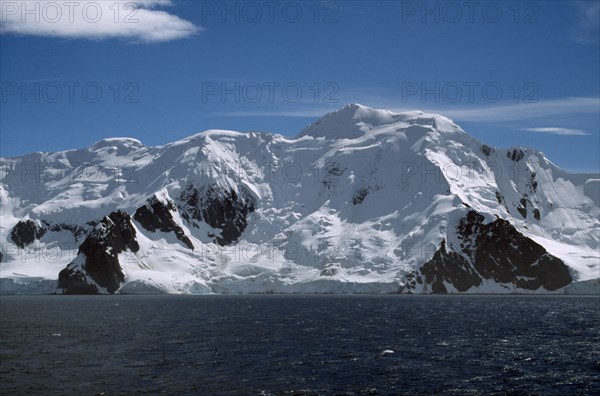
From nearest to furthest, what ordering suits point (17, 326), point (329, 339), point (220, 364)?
point (220, 364)
point (329, 339)
point (17, 326)

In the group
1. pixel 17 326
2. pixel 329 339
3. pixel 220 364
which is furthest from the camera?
pixel 17 326

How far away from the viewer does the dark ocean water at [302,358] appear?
73.8 meters

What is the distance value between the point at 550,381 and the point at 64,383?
50.2 meters

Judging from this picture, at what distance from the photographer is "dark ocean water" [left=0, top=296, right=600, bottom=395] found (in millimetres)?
73750

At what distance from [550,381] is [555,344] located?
3374 centimetres

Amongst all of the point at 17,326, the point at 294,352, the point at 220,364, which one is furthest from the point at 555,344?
the point at 17,326

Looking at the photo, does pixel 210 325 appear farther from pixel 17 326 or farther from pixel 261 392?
pixel 261 392

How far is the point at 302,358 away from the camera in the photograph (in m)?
93.3

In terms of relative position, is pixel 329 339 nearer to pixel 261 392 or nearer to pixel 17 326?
pixel 261 392

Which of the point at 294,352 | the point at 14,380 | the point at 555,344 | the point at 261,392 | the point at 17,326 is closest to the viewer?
the point at 261,392

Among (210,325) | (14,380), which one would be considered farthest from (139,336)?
(14,380)

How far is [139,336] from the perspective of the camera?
12244 cm

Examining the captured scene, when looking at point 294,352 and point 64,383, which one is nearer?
point 64,383

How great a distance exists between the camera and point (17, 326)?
145 metres
